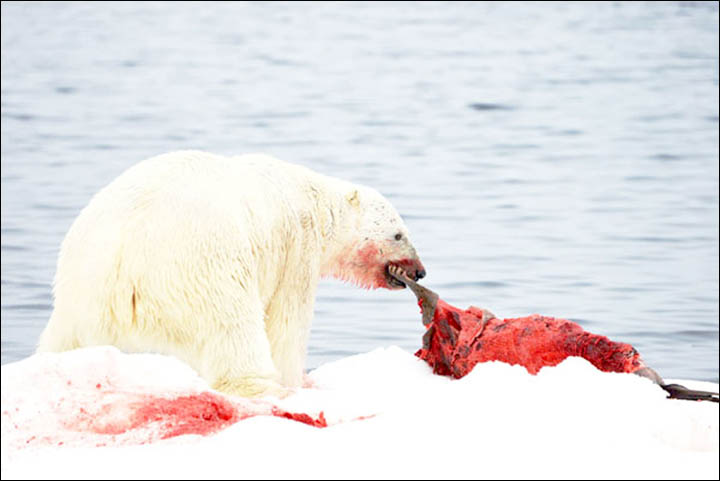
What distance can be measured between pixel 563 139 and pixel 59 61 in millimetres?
A: 15423

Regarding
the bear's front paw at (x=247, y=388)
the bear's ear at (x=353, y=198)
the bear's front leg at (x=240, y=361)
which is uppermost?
the bear's ear at (x=353, y=198)

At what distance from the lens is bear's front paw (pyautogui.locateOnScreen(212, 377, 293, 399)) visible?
16.1ft

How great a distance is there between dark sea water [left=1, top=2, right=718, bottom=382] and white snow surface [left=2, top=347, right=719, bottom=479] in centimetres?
353

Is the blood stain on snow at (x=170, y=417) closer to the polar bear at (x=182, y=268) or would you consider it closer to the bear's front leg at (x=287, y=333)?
the polar bear at (x=182, y=268)

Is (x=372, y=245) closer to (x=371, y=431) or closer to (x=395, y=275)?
(x=395, y=275)

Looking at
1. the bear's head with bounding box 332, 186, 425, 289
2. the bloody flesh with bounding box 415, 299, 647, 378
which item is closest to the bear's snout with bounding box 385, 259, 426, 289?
the bear's head with bounding box 332, 186, 425, 289

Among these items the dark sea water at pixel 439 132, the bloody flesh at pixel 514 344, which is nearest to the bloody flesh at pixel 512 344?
the bloody flesh at pixel 514 344

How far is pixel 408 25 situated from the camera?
42844mm

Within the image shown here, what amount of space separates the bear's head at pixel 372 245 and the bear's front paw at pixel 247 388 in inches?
38.4

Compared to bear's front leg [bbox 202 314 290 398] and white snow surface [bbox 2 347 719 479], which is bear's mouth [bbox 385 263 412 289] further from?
bear's front leg [bbox 202 314 290 398]

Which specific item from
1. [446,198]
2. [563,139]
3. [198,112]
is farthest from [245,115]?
[446,198]

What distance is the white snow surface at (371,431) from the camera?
3.58m

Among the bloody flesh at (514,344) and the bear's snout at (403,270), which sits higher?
the bear's snout at (403,270)

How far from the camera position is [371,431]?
154 inches
